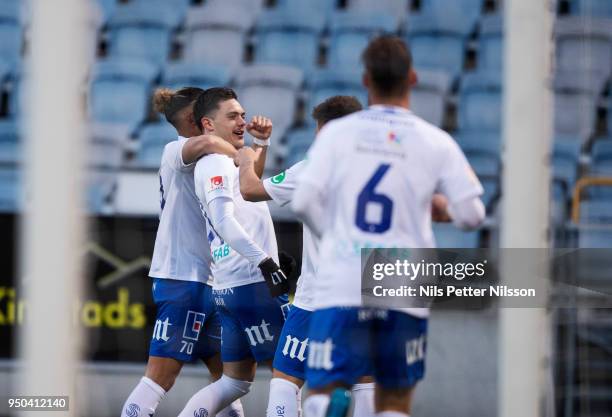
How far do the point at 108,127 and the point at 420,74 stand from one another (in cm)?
196

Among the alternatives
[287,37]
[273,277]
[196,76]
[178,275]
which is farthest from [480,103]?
[273,277]

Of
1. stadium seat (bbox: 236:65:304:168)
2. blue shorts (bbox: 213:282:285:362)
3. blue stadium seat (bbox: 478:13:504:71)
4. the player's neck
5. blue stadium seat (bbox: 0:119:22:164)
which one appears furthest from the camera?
blue stadium seat (bbox: 478:13:504:71)

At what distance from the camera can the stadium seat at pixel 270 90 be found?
6.80 m

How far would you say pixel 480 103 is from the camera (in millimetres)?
6570

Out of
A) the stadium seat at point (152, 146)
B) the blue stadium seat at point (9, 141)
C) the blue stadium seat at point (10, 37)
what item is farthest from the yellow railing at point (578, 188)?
the blue stadium seat at point (10, 37)

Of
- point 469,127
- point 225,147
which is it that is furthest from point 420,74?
point 225,147

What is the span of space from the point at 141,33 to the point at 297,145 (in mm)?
2077

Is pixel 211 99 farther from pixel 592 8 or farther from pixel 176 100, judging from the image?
pixel 592 8

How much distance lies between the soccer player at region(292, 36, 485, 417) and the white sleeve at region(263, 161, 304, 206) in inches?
25.3

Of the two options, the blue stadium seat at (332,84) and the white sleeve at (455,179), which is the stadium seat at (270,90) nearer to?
the blue stadium seat at (332,84)

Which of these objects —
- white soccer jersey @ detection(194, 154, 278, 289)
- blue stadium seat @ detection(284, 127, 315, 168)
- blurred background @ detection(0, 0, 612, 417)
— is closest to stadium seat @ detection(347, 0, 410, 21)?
blurred background @ detection(0, 0, 612, 417)

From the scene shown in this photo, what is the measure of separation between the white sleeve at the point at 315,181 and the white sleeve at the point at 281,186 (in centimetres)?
70

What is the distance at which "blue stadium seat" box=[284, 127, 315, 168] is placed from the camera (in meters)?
5.93

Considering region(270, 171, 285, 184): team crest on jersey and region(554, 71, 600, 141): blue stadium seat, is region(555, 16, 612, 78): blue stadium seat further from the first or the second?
region(270, 171, 285, 184): team crest on jersey
